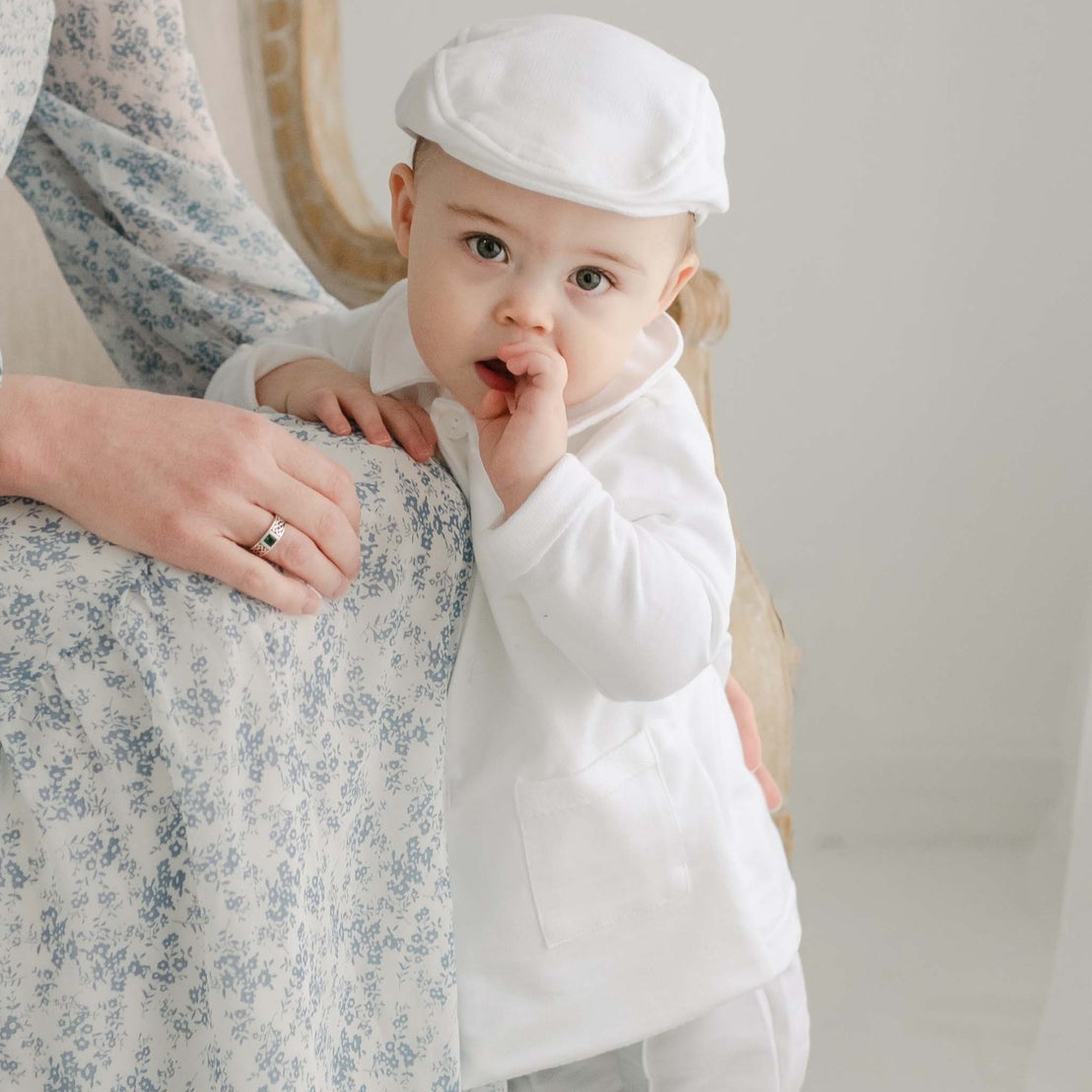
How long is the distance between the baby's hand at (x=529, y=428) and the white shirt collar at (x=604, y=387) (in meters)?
0.07

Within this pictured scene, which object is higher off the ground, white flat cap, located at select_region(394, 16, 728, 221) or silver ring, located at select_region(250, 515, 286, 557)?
white flat cap, located at select_region(394, 16, 728, 221)

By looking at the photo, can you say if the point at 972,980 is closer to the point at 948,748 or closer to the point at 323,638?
the point at 948,748

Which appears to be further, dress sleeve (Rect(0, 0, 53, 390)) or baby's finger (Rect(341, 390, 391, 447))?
dress sleeve (Rect(0, 0, 53, 390))

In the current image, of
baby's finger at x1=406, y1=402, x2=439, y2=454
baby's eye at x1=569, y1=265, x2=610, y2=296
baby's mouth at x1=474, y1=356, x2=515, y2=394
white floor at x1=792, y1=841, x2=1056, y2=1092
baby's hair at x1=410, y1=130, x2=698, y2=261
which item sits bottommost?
white floor at x1=792, y1=841, x2=1056, y2=1092

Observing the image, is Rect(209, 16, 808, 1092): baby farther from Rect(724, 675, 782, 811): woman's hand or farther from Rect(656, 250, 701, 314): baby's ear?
Rect(724, 675, 782, 811): woman's hand

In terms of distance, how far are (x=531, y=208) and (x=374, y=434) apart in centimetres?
20

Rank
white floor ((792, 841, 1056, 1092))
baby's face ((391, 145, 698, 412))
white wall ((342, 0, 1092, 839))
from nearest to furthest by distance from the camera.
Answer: baby's face ((391, 145, 698, 412))
white floor ((792, 841, 1056, 1092))
white wall ((342, 0, 1092, 839))

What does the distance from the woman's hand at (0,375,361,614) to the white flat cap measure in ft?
0.73

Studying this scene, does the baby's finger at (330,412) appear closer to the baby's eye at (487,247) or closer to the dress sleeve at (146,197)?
the baby's eye at (487,247)

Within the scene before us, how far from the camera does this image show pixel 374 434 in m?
0.85

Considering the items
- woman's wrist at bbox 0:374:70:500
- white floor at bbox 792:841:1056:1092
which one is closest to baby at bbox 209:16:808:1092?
woman's wrist at bbox 0:374:70:500

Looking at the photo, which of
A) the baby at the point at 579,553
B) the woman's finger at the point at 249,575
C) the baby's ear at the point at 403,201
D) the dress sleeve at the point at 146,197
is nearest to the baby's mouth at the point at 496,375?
the baby at the point at 579,553

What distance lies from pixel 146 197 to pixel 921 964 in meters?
1.51

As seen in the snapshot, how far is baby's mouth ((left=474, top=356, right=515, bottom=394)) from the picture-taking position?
0.81 meters
